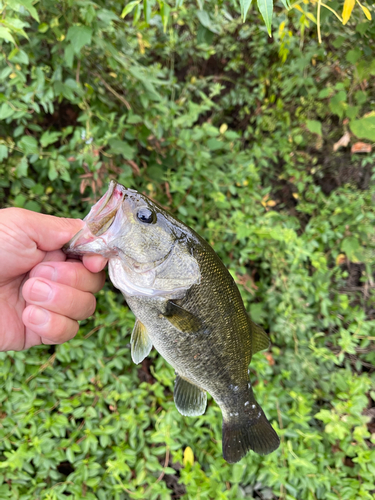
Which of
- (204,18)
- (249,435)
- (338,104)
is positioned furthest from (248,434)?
(338,104)

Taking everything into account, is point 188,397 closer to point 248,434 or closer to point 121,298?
point 248,434

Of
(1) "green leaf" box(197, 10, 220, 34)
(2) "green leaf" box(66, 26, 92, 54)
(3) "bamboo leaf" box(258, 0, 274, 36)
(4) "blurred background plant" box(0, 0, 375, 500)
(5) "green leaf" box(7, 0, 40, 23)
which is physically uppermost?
(3) "bamboo leaf" box(258, 0, 274, 36)

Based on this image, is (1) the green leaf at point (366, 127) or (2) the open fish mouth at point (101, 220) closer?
(2) the open fish mouth at point (101, 220)

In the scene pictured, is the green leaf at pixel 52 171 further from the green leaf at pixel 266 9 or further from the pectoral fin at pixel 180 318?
the green leaf at pixel 266 9

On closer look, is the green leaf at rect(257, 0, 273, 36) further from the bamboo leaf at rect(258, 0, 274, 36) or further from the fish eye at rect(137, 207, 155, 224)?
the fish eye at rect(137, 207, 155, 224)

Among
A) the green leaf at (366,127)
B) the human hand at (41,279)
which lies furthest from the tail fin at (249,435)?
the green leaf at (366,127)

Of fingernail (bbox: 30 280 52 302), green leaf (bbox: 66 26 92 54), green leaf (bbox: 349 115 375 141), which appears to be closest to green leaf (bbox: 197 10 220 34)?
green leaf (bbox: 66 26 92 54)
